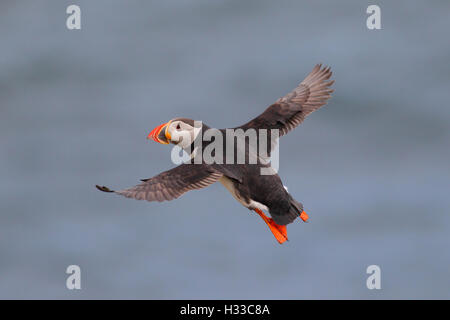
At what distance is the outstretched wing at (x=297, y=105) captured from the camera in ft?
28.9

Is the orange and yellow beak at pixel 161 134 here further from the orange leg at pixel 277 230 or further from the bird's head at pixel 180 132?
the orange leg at pixel 277 230

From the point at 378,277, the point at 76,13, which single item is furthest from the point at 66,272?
the point at 76,13

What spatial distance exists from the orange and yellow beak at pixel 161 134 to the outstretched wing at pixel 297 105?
2.88ft

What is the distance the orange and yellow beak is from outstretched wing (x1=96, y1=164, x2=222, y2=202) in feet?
0.99

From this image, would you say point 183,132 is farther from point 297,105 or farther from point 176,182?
point 297,105

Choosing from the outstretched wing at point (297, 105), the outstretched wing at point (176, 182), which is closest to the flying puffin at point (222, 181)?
the outstretched wing at point (176, 182)

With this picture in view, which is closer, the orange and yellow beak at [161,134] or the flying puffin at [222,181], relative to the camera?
the flying puffin at [222,181]

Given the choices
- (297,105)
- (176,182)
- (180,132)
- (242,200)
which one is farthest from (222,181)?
(297,105)

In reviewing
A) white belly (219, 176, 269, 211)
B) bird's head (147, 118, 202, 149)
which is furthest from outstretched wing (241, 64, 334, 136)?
white belly (219, 176, 269, 211)

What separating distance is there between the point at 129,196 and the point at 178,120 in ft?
3.00

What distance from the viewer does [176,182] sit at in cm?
786

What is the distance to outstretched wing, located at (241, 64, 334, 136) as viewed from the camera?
347 inches

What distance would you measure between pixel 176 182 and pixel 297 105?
1744 millimetres

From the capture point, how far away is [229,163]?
7.89 metres
